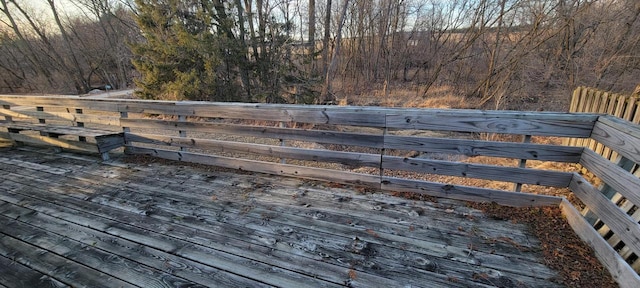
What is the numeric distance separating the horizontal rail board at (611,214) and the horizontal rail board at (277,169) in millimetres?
1508

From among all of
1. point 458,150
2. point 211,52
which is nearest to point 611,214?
point 458,150

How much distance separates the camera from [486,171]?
7.85ft

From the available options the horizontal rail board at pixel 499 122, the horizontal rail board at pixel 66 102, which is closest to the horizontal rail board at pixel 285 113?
the horizontal rail board at pixel 499 122

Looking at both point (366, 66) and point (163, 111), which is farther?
point (366, 66)

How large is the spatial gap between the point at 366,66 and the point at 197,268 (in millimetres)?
18124

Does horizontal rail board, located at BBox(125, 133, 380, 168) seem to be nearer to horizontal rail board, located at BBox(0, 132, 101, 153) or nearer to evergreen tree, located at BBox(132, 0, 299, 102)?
horizontal rail board, located at BBox(0, 132, 101, 153)

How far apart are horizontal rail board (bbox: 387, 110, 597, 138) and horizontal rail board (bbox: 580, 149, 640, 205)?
0.65 feet

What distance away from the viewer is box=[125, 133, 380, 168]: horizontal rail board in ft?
9.11

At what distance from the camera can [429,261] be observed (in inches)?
70.7

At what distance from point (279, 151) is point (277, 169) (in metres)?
0.21

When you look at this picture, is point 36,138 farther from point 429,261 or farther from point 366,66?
→ point 366,66

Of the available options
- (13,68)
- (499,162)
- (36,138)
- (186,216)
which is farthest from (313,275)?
(13,68)

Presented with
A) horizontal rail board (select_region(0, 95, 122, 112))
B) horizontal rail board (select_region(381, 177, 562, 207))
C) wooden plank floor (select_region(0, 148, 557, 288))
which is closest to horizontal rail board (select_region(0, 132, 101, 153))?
horizontal rail board (select_region(0, 95, 122, 112))

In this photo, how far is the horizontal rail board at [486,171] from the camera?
2.23 m
